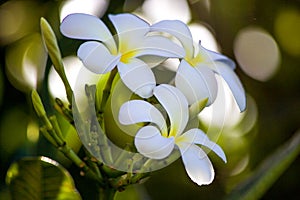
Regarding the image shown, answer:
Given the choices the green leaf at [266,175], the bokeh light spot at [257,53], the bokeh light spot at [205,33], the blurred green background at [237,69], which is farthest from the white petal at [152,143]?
the bokeh light spot at [257,53]

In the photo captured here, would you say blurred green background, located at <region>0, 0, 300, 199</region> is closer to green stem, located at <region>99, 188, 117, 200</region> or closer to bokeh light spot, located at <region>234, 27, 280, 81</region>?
bokeh light spot, located at <region>234, 27, 280, 81</region>

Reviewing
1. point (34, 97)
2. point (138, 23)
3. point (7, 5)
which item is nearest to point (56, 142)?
point (34, 97)

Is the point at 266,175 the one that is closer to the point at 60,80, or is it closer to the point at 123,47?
the point at 123,47

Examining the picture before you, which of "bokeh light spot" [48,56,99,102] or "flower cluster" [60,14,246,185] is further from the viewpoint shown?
"bokeh light spot" [48,56,99,102]

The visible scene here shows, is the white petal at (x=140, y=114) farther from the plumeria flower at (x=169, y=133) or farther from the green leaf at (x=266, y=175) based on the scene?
the green leaf at (x=266, y=175)

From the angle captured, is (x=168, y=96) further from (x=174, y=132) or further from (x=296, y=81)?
(x=296, y=81)

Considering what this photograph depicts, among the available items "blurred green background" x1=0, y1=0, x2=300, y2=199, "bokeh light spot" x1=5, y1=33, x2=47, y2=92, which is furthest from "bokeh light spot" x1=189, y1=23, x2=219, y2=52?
"bokeh light spot" x1=5, y1=33, x2=47, y2=92
